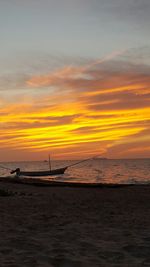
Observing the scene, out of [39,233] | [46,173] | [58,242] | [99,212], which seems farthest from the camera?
[46,173]

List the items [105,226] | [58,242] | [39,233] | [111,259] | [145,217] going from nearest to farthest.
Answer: [111,259] → [58,242] → [39,233] → [105,226] → [145,217]

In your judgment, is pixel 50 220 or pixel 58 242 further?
pixel 50 220

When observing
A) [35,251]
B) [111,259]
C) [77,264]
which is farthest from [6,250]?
[111,259]

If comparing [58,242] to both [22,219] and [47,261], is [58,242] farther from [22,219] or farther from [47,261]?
[22,219]

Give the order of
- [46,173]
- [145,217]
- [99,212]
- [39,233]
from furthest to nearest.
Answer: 1. [46,173]
2. [99,212]
3. [145,217]
4. [39,233]

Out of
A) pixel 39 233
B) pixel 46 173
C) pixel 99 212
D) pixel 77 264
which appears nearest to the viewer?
pixel 77 264

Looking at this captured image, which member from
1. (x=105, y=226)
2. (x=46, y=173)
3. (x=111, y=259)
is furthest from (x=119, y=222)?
(x=46, y=173)

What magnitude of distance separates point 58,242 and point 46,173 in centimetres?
5722

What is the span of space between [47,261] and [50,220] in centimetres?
435

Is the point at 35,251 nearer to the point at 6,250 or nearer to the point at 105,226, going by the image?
the point at 6,250

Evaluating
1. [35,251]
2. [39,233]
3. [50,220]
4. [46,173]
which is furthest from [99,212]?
[46,173]

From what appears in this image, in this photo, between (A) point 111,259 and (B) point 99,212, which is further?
(B) point 99,212

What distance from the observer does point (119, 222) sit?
1094 cm

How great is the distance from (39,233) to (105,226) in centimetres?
215
